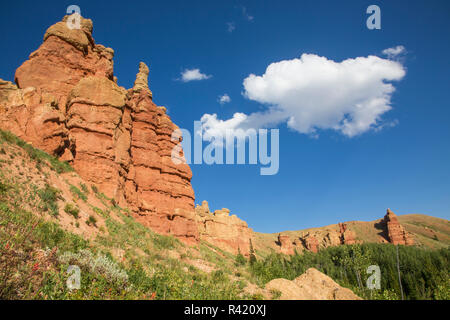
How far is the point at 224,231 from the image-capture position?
72875 millimetres

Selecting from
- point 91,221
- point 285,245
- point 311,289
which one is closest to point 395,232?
point 285,245

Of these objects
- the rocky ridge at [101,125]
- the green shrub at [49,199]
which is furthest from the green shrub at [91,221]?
the rocky ridge at [101,125]

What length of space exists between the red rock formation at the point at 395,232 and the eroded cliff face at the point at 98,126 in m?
119

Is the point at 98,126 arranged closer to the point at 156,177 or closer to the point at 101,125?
the point at 101,125

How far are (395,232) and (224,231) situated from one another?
312 ft

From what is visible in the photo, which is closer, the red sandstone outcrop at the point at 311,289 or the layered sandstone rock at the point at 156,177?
the red sandstone outcrop at the point at 311,289

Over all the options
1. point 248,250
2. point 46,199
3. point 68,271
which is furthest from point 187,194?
point 248,250

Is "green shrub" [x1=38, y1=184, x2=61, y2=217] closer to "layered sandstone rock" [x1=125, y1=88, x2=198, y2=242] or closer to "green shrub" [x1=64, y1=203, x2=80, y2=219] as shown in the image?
"green shrub" [x1=64, y1=203, x2=80, y2=219]

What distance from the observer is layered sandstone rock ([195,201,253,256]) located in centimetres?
6994

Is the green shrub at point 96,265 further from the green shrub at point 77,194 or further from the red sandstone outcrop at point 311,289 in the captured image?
the green shrub at point 77,194

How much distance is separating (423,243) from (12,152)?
156852 millimetres

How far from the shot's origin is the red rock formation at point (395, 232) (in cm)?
11225

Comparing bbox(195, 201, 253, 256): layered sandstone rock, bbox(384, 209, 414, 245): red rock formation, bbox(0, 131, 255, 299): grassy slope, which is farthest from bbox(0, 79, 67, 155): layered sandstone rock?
bbox(384, 209, 414, 245): red rock formation
